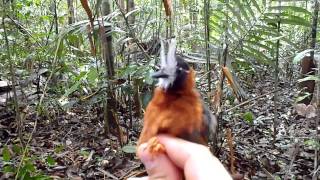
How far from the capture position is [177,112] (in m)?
0.91

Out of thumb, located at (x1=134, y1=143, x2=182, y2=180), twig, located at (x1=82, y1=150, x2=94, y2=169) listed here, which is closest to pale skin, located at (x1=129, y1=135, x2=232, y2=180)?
thumb, located at (x1=134, y1=143, x2=182, y2=180)

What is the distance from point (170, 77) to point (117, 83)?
6.24 ft

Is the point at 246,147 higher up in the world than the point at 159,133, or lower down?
lower down

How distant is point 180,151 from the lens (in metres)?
0.83

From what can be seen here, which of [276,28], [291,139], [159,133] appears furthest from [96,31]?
[159,133]

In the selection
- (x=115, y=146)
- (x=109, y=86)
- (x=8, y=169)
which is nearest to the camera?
(x=8, y=169)

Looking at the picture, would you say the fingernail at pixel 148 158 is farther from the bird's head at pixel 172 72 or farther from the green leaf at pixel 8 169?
the green leaf at pixel 8 169

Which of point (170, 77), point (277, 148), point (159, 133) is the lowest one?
point (277, 148)

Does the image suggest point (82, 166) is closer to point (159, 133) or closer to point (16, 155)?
point (16, 155)

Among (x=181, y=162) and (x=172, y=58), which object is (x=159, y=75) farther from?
(x=181, y=162)

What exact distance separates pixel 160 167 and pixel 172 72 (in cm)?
19

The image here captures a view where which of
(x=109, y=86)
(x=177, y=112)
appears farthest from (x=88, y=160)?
(x=177, y=112)

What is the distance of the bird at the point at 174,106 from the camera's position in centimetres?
88

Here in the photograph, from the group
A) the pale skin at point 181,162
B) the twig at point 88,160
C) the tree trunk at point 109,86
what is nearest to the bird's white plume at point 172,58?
the pale skin at point 181,162
